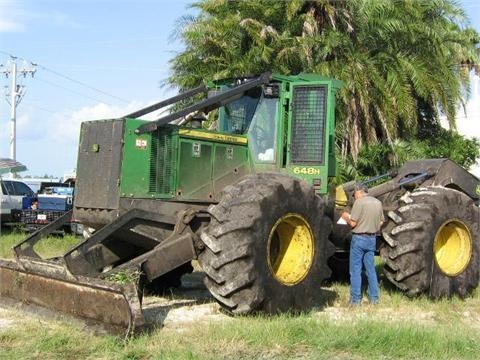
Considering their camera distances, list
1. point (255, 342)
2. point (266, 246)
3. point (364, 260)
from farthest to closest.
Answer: point (364, 260) → point (266, 246) → point (255, 342)

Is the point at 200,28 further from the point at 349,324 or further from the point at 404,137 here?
the point at 349,324

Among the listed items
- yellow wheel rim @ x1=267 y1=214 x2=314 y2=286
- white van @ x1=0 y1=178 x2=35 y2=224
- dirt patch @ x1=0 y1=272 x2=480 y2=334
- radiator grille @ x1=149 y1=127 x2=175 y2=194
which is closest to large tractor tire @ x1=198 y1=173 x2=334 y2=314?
→ yellow wheel rim @ x1=267 y1=214 x2=314 y2=286

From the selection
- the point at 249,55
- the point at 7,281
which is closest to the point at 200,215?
the point at 7,281

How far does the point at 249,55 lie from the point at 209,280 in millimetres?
12608

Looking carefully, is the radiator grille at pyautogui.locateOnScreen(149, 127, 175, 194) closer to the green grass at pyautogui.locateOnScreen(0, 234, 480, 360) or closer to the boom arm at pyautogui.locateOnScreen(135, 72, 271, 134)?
the boom arm at pyautogui.locateOnScreen(135, 72, 271, 134)

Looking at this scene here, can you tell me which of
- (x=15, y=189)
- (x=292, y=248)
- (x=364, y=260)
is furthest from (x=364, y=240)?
(x=15, y=189)

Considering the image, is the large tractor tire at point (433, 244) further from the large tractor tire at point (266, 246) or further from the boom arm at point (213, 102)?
the boom arm at point (213, 102)

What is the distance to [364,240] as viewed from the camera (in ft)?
29.7

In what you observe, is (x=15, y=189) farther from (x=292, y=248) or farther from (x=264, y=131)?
(x=292, y=248)

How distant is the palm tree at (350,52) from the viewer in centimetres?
1842

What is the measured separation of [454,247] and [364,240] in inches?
74.5

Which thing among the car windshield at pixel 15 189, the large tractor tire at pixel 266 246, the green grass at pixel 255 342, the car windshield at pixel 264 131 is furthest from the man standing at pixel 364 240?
the car windshield at pixel 15 189

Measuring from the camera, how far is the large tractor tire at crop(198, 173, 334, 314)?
726 centimetres

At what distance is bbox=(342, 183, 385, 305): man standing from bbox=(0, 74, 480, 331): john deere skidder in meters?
0.23
